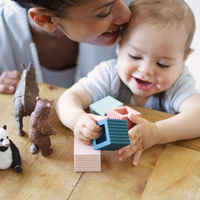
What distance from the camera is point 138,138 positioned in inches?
24.0

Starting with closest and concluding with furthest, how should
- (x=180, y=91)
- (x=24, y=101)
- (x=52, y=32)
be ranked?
(x=24, y=101), (x=180, y=91), (x=52, y=32)

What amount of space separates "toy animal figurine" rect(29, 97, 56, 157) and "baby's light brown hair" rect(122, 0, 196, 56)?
43 cm

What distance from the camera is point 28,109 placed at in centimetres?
62

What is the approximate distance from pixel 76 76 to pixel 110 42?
0.68 metres

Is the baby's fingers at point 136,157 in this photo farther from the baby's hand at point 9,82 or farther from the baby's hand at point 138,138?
the baby's hand at point 9,82

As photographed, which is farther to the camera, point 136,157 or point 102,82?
point 102,82

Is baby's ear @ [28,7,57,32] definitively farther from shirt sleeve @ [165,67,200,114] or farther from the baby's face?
shirt sleeve @ [165,67,200,114]

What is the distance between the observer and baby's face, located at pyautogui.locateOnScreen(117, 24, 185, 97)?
687 mm

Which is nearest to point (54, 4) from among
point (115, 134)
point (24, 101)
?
point (24, 101)

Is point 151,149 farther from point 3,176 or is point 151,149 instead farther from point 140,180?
point 3,176

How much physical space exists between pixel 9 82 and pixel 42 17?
31 centimetres

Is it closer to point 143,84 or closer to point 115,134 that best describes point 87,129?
point 115,134

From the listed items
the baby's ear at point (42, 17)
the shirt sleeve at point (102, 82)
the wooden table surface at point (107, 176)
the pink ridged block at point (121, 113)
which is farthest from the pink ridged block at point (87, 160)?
the baby's ear at point (42, 17)

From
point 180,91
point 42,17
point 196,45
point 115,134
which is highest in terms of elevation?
point 42,17
